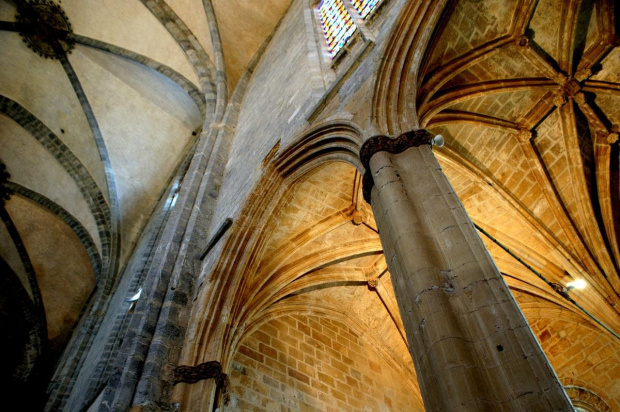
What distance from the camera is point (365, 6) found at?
23.3 feet

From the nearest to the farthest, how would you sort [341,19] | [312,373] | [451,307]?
1. [451,307]
2. [312,373]
3. [341,19]

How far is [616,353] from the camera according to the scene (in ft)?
23.9

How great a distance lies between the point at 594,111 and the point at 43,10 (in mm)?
12427

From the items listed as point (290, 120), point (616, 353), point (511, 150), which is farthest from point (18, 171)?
point (616, 353)

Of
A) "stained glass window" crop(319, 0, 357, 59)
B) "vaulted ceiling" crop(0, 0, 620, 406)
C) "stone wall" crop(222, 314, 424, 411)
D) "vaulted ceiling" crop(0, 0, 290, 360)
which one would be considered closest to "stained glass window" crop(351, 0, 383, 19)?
"stained glass window" crop(319, 0, 357, 59)

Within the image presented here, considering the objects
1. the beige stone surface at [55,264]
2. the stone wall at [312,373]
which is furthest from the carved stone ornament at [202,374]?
the beige stone surface at [55,264]

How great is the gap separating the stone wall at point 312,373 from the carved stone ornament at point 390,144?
3.17m

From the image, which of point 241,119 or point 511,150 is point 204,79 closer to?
point 241,119

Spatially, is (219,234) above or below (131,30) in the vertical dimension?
below

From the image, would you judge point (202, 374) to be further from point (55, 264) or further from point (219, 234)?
point (55, 264)

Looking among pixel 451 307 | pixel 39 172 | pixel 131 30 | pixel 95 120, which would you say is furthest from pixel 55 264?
pixel 451 307

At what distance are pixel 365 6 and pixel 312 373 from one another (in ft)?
18.8

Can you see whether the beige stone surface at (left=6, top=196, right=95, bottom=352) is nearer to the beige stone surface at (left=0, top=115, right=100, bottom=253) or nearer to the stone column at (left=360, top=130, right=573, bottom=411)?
the beige stone surface at (left=0, top=115, right=100, bottom=253)

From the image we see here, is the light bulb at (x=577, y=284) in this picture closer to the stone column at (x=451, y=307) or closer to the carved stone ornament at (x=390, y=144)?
the carved stone ornament at (x=390, y=144)
